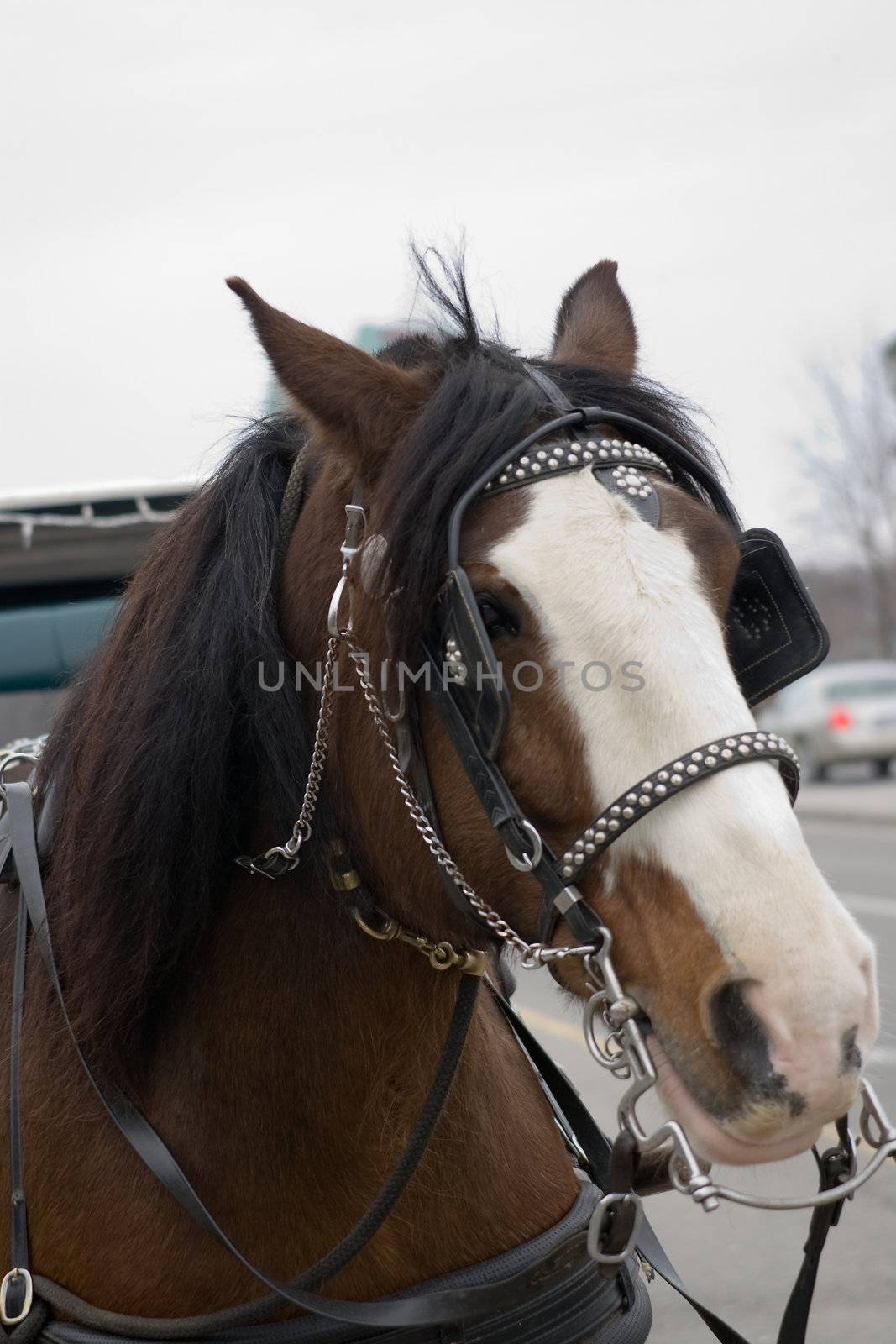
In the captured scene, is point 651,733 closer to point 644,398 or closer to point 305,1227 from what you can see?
point 644,398

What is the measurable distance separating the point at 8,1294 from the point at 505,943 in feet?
3.27

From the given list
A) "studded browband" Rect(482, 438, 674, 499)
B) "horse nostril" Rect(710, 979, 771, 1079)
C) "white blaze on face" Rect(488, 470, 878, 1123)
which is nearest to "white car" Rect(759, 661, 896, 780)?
"studded browband" Rect(482, 438, 674, 499)

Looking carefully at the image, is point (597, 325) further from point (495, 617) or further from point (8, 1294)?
point (8, 1294)

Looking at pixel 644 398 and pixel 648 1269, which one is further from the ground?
pixel 644 398

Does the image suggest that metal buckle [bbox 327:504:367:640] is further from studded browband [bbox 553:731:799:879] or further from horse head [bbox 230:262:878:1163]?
studded browband [bbox 553:731:799:879]

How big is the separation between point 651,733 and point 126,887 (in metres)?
0.94

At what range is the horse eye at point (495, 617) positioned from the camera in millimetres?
1743

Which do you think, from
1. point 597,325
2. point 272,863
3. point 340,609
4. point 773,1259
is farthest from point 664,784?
point 773,1259

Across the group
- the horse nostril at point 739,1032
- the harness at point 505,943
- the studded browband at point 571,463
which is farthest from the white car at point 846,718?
the horse nostril at point 739,1032

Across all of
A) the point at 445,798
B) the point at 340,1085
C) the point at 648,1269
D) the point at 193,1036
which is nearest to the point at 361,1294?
the point at 340,1085

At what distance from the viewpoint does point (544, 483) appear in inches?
71.6

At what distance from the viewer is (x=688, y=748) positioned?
5.19 ft

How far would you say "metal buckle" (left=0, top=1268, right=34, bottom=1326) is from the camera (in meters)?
2.04

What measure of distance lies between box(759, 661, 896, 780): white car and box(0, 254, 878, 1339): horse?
17.5 metres
